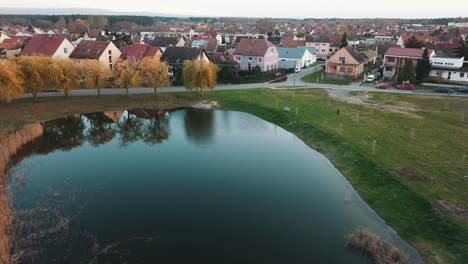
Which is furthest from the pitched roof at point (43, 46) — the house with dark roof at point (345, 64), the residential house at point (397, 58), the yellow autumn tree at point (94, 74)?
the residential house at point (397, 58)

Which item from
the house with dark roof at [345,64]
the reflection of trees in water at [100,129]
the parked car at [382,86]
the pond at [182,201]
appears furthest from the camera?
the house with dark roof at [345,64]

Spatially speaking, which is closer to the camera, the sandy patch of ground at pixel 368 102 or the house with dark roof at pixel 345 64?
the sandy patch of ground at pixel 368 102

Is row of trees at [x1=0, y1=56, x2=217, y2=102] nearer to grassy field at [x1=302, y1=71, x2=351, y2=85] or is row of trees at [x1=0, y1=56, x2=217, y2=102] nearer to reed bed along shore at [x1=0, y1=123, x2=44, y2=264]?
reed bed along shore at [x1=0, y1=123, x2=44, y2=264]

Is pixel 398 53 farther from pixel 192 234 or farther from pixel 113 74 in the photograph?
pixel 192 234

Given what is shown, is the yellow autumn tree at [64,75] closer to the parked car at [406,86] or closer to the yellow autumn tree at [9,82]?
the yellow autumn tree at [9,82]

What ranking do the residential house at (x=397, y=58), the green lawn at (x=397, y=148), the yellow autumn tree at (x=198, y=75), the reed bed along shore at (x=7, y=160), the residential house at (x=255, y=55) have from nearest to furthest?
the reed bed along shore at (x=7, y=160), the green lawn at (x=397, y=148), the yellow autumn tree at (x=198, y=75), the residential house at (x=397, y=58), the residential house at (x=255, y=55)

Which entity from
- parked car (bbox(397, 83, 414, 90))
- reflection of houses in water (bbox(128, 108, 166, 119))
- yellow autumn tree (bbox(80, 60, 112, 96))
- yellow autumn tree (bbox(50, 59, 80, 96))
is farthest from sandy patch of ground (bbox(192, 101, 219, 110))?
parked car (bbox(397, 83, 414, 90))
